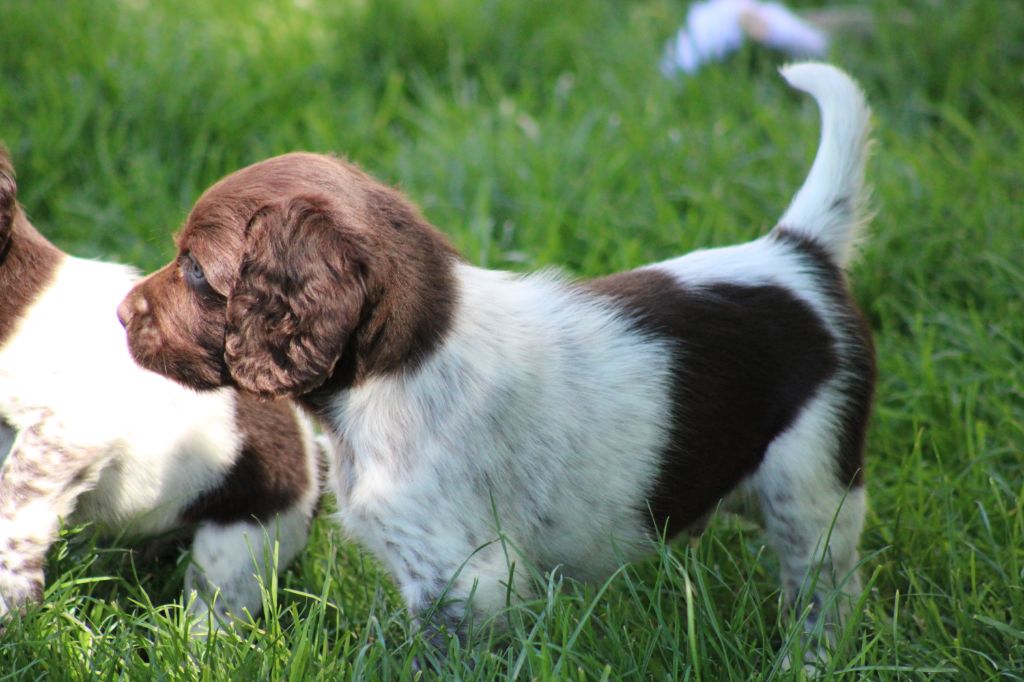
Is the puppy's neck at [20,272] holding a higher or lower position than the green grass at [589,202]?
higher

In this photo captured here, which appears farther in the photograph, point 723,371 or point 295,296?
point 723,371

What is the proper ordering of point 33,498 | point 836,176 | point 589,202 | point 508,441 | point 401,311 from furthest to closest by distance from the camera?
point 589,202 < point 836,176 < point 33,498 < point 508,441 < point 401,311

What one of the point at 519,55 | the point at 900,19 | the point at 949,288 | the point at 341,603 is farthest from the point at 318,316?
the point at 900,19

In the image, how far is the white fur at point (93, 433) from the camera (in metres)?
3.24

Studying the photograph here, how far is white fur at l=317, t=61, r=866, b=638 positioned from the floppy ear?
22 centimetres

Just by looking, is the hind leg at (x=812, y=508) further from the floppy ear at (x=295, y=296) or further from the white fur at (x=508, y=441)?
the floppy ear at (x=295, y=296)

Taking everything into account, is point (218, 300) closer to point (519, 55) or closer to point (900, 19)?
point (519, 55)

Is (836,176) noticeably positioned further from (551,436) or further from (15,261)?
(15,261)

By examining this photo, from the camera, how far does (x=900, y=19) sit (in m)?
7.42

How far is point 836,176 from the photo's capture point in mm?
3555

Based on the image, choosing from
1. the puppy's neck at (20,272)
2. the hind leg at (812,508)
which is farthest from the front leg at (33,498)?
the hind leg at (812,508)

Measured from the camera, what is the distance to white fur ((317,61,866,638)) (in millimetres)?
3018

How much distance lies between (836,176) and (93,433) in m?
2.20

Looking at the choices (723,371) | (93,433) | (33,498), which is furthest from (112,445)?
(723,371)
